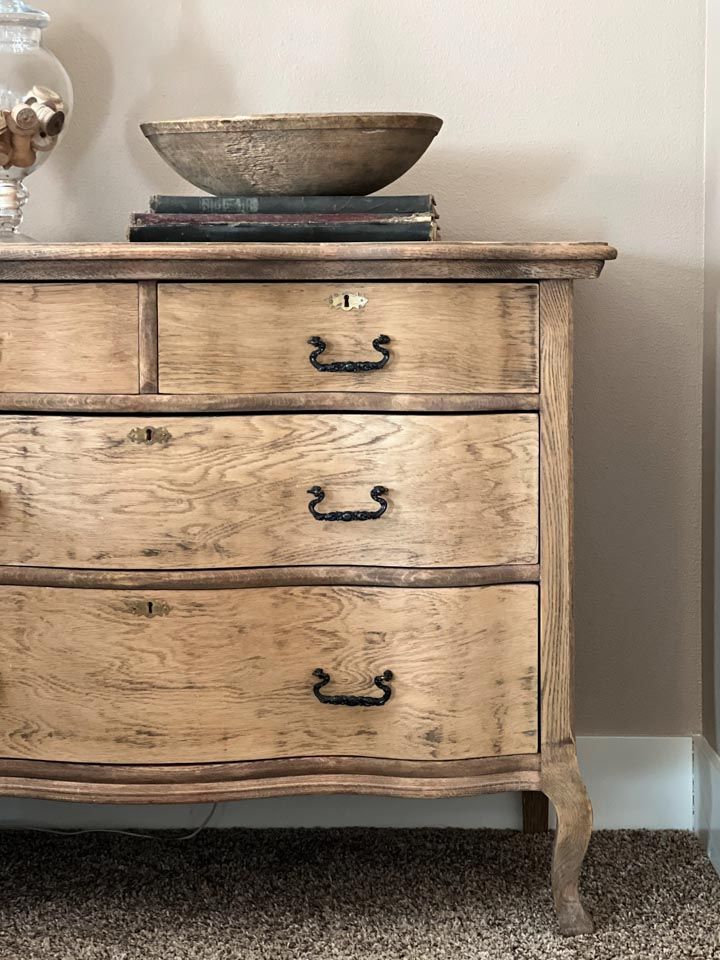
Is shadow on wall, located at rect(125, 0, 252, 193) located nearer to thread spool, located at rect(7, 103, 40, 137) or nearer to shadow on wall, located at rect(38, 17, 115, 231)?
shadow on wall, located at rect(38, 17, 115, 231)

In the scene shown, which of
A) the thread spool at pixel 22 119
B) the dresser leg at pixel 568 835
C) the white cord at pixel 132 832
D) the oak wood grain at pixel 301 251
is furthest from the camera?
the white cord at pixel 132 832

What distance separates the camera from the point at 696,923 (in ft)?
5.16

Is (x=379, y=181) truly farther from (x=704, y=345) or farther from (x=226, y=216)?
(x=704, y=345)

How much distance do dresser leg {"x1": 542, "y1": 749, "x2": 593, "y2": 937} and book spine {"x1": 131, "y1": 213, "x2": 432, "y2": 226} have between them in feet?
2.43

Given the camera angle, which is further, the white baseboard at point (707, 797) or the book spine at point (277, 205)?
the white baseboard at point (707, 797)

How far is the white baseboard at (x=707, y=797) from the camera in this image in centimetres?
179

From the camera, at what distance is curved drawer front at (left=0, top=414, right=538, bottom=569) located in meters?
1.41

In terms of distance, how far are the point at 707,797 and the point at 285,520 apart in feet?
3.02

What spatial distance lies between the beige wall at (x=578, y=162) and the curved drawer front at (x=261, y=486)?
1.76ft

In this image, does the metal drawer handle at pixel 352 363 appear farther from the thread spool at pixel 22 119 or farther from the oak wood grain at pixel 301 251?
the thread spool at pixel 22 119

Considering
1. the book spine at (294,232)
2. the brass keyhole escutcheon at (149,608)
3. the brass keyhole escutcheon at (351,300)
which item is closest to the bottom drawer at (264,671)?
the brass keyhole escutcheon at (149,608)

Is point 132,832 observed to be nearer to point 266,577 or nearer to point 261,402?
point 266,577

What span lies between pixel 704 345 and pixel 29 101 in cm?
114

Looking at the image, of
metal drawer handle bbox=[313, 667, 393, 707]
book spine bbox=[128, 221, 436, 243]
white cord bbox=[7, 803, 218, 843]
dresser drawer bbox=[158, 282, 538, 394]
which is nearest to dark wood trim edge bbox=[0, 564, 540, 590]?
metal drawer handle bbox=[313, 667, 393, 707]
